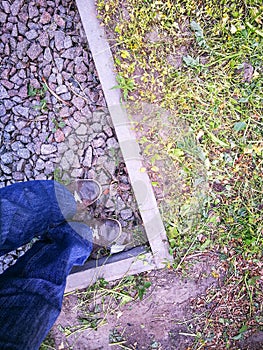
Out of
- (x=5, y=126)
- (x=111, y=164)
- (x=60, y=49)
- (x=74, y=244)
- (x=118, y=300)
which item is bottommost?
(x=118, y=300)

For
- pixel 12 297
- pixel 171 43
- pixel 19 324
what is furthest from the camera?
pixel 171 43

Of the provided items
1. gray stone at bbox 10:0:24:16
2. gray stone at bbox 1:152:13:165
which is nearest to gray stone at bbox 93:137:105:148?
gray stone at bbox 1:152:13:165

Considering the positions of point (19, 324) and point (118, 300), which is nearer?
point (19, 324)

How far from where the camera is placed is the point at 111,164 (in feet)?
6.46

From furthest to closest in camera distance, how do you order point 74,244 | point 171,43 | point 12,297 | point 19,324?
point 171,43 → point 74,244 → point 12,297 → point 19,324

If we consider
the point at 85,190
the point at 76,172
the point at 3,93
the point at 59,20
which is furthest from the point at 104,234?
the point at 59,20

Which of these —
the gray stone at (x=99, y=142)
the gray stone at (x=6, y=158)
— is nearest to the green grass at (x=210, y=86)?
the gray stone at (x=99, y=142)

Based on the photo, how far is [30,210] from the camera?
1.67m

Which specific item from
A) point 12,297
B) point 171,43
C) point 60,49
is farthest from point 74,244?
point 171,43

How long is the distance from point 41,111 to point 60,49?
342 mm

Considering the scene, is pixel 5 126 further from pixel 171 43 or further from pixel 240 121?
pixel 240 121

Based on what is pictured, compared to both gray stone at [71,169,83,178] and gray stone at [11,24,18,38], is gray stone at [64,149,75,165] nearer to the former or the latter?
gray stone at [71,169,83,178]

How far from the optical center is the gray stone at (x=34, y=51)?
196 cm

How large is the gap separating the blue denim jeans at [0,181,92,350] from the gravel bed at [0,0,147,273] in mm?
211
